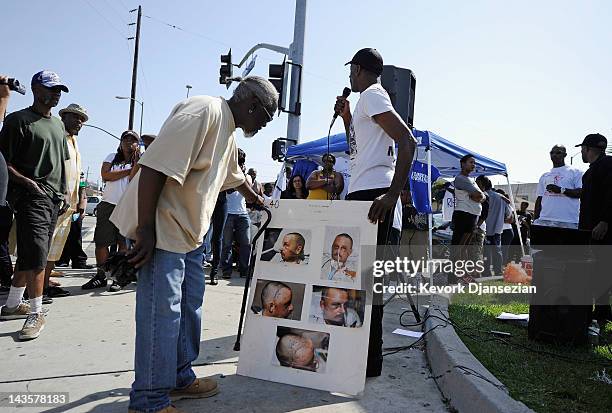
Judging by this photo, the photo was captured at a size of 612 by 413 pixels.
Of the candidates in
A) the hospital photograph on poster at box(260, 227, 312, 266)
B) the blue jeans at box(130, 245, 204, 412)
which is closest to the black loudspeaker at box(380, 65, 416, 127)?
the hospital photograph on poster at box(260, 227, 312, 266)

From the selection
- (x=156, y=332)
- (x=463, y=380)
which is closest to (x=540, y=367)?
(x=463, y=380)

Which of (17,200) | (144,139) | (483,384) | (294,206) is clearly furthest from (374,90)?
(144,139)

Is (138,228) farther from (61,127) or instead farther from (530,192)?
(530,192)

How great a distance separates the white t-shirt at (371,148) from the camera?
9.28 ft

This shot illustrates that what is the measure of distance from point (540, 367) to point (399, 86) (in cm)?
301

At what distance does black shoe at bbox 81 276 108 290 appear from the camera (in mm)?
5343

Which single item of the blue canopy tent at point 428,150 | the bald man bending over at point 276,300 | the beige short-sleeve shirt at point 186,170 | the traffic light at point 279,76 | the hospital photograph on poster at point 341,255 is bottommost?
the bald man bending over at point 276,300

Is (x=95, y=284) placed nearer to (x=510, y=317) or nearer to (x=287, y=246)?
(x=287, y=246)

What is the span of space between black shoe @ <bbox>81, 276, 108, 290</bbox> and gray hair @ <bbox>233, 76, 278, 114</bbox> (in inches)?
162

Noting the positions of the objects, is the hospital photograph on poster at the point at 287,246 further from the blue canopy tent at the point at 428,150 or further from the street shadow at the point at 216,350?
the blue canopy tent at the point at 428,150

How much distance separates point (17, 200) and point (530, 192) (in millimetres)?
51178

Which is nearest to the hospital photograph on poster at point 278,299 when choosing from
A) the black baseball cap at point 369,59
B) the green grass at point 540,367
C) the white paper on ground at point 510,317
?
the green grass at point 540,367

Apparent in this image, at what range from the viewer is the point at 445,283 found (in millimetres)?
7598

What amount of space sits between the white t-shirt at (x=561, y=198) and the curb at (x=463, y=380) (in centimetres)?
339
